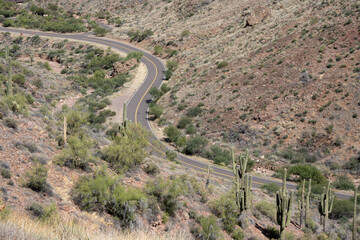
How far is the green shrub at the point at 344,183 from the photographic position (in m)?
37.8

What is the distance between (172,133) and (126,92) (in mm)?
20343

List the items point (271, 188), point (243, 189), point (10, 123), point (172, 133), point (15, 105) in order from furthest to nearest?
point (172, 133), point (271, 188), point (15, 105), point (243, 189), point (10, 123)

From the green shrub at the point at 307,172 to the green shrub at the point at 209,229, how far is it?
73.4 feet

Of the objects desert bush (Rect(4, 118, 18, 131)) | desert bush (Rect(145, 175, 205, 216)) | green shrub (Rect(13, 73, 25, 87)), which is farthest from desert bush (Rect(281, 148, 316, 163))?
desert bush (Rect(4, 118, 18, 131))

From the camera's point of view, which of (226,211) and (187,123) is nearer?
(226,211)

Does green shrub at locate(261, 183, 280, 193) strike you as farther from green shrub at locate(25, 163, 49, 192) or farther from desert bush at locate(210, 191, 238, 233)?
green shrub at locate(25, 163, 49, 192)

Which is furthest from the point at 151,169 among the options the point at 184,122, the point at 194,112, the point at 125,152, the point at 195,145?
the point at 194,112

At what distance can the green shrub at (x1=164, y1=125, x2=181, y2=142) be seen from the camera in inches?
2032

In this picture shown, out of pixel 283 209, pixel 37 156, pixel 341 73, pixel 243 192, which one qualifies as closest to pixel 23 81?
pixel 37 156

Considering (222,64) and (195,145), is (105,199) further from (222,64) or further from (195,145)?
(222,64)

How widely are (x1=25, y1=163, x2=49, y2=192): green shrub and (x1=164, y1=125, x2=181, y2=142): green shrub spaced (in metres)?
35.1

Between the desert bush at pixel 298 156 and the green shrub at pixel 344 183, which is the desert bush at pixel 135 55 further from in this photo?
the green shrub at pixel 344 183

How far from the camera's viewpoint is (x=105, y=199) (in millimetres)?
16766

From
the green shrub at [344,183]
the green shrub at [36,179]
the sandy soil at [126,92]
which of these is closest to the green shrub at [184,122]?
the sandy soil at [126,92]
